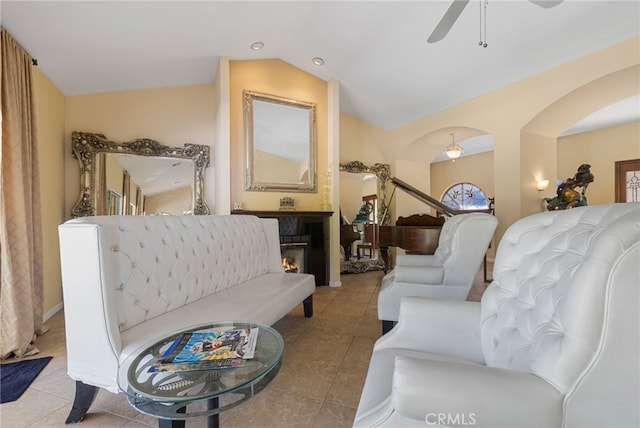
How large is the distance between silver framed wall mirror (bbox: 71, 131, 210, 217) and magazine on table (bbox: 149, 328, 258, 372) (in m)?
2.93

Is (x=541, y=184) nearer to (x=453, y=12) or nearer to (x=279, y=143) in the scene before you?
(x=453, y=12)

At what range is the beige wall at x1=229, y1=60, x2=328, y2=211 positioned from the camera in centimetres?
383

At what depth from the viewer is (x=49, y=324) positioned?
2.60 m

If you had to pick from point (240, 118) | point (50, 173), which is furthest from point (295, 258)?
point (50, 173)

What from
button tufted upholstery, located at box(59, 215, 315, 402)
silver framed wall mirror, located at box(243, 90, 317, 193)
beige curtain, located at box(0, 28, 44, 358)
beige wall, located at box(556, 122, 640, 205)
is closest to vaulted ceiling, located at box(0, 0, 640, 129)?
beige curtain, located at box(0, 28, 44, 358)

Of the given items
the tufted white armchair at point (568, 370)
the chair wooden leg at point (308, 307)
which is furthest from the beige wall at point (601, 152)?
the tufted white armchair at point (568, 370)

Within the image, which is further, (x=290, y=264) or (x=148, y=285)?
(x=290, y=264)

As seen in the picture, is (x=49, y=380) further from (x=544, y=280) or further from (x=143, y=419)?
(x=544, y=280)

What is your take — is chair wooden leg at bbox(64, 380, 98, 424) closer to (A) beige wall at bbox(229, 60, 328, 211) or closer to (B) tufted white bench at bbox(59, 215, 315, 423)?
(B) tufted white bench at bbox(59, 215, 315, 423)

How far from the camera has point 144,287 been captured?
1566mm

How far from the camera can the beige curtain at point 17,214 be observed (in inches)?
76.4

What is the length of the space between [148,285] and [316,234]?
2654mm

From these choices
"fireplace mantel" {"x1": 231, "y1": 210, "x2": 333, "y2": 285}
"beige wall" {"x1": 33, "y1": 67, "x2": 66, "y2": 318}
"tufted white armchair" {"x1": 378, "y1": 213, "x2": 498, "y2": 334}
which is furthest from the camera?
"fireplace mantel" {"x1": 231, "y1": 210, "x2": 333, "y2": 285}

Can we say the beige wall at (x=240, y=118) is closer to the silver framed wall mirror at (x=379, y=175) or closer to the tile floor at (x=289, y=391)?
the silver framed wall mirror at (x=379, y=175)
